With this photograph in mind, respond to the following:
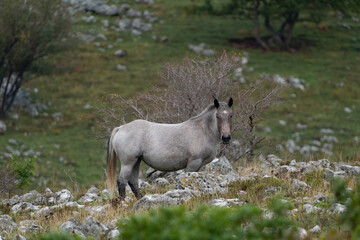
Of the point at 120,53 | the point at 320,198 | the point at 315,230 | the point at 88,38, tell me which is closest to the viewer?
the point at 315,230

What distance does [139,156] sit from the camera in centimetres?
1205

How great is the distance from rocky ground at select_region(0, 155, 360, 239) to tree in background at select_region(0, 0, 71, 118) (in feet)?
80.7

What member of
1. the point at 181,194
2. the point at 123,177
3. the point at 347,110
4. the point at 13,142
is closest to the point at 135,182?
the point at 123,177

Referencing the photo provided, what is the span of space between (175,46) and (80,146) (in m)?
17.9

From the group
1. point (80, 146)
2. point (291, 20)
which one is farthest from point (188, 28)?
point (80, 146)

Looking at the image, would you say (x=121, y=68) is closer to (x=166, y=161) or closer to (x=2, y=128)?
(x=2, y=128)

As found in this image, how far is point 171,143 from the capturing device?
39.1 ft

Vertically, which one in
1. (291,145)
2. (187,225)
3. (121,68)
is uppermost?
(187,225)

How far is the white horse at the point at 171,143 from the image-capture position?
39.0 ft

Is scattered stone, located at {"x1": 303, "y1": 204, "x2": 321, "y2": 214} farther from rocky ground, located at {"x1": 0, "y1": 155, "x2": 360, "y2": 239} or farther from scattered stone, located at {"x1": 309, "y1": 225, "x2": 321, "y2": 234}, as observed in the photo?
scattered stone, located at {"x1": 309, "y1": 225, "x2": 321, "y2": 234}

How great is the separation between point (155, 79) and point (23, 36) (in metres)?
9.74

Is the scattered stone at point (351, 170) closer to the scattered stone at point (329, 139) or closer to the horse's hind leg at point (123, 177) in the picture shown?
the horse's hind leg at point (123, 177)

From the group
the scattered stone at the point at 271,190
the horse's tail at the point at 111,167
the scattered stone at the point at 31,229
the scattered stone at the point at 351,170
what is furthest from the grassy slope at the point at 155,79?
the scattered stone at the point at 31,229

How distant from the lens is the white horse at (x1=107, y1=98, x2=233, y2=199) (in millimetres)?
11883
